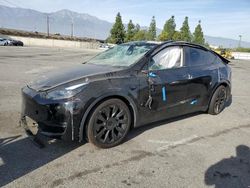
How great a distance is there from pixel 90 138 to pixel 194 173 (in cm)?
151

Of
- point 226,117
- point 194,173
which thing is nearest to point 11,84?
point 226,117

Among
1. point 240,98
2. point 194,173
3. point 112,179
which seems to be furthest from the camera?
point 240,98

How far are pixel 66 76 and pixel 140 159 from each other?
5.39 feet

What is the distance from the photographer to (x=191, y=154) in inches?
169

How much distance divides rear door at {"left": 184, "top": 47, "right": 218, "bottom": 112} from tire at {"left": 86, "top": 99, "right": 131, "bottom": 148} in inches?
63.4

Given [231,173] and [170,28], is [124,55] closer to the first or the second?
[231,173]

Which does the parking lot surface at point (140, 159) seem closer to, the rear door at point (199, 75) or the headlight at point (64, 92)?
the rear door at point (199, 75)

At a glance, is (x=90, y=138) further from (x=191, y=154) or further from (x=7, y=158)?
(x=191, y=154)

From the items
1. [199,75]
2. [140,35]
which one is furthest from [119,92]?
[140,35]

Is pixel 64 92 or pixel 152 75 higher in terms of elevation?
pixel 152 75

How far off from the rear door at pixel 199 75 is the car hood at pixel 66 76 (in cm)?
167

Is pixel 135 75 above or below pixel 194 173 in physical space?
above

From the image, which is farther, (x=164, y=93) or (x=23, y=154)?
(x=164, y=93)

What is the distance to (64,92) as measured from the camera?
3.94 metres
